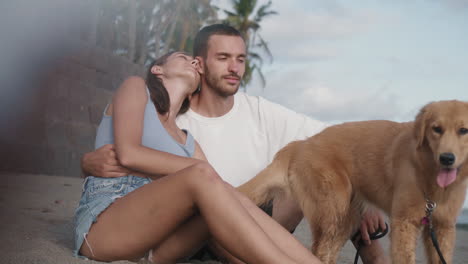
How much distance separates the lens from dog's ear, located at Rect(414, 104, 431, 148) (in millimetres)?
3949

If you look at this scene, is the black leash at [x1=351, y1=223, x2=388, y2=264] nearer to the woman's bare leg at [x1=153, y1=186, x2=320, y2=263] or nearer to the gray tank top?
the woman's bare leg at [x1=153, y1=186, x2=320, y2=263]

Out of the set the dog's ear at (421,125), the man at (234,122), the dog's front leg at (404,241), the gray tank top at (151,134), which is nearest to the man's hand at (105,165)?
the gray tank top at (151,134)

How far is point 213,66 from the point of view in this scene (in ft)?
15.2

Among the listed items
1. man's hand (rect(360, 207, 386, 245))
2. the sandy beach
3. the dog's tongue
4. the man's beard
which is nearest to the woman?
the sandy beach

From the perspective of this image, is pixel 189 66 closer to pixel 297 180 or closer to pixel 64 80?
pixel 297 180

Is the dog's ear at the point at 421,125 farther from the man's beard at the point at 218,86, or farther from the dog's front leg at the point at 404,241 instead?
the man's beard at the point at 218,86

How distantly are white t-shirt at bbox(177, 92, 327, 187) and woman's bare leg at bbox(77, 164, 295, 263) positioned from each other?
1.39 meters

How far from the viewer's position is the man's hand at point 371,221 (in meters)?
4.62

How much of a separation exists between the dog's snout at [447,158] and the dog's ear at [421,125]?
0.28 m

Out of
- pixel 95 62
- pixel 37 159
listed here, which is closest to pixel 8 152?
pixel 37 159

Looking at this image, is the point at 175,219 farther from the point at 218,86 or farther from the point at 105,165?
the point at 218,86

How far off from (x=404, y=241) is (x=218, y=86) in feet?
6.49

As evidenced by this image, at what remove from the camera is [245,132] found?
464 cm

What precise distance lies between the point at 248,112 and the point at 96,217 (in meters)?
1.99
